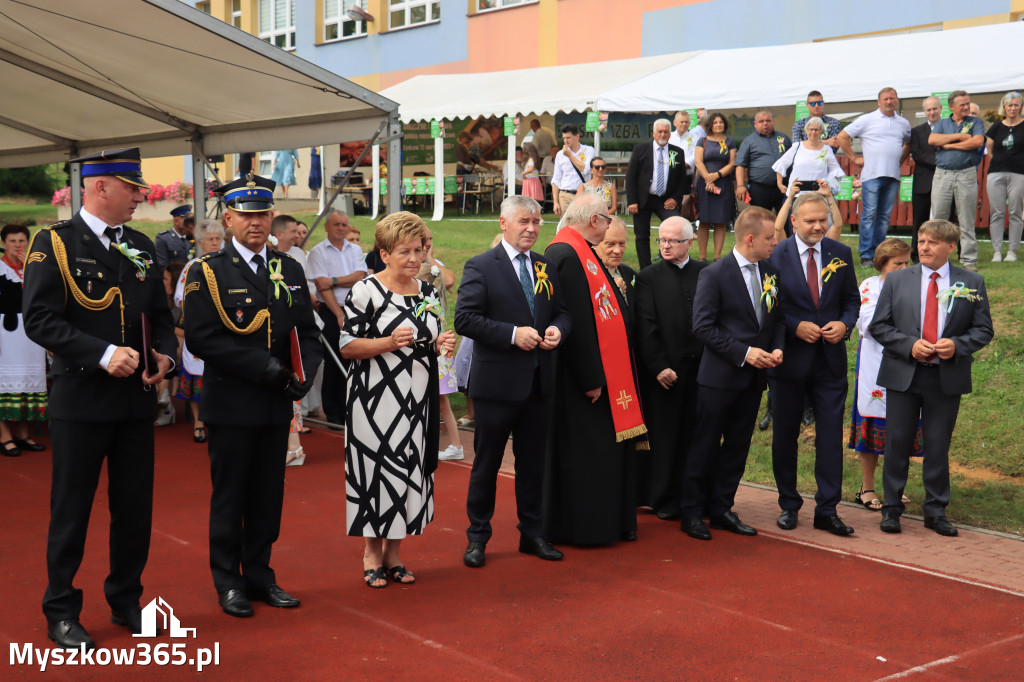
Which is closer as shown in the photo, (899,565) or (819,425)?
(899,565)

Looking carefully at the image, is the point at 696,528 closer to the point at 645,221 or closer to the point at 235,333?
the point at 235,333

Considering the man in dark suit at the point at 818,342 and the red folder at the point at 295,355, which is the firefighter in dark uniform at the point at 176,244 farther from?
the man in dark suit at the point at 818,342

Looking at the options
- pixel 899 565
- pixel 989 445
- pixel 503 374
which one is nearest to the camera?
pixel 503 374

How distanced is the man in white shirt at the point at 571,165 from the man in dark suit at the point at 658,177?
175 centimetres

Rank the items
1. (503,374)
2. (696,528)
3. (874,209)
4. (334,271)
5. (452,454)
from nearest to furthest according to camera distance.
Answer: (503,374) → (696,528) → (452,454) → (334,271) → (874,209)

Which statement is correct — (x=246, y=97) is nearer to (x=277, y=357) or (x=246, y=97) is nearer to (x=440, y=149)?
(x=277, y=357)

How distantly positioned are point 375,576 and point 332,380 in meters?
4.74

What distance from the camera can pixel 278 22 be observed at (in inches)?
1318

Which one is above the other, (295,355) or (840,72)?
(840,72)

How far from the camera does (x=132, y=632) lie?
465 centimetres

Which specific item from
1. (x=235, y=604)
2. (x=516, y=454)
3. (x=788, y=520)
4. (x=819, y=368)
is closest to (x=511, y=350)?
(x=516, y=454)

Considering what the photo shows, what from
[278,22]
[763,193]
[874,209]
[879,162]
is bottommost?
[874,209]

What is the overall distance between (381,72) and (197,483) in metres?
23.3

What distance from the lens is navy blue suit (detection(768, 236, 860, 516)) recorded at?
6527 mm
